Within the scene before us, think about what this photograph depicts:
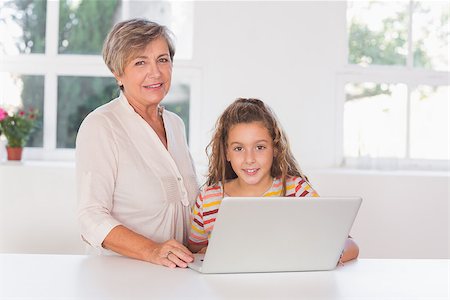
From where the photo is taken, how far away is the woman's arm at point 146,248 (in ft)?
6.61

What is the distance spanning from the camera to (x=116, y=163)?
2.33 m

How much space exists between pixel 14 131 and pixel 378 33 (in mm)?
2357

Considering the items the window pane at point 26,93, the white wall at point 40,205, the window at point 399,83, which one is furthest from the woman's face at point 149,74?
the window at point 399,83

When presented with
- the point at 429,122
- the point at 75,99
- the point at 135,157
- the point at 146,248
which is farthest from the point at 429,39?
the point at 146,248

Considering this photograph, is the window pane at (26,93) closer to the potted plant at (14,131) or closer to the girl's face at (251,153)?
the potted plant at (14,131)

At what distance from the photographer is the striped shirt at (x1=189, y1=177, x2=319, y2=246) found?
240 cm

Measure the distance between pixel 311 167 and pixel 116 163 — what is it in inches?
89.7

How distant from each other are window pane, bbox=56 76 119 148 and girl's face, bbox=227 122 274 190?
2.30 meters

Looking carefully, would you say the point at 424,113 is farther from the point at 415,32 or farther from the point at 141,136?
the point at 141,136

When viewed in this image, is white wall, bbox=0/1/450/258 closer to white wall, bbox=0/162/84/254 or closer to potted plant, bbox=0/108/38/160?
white wall, bbox=0/162/84/254

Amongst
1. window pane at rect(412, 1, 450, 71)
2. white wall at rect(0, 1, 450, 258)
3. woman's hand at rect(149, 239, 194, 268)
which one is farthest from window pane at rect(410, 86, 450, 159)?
woman's hand at rect(149, 239, 194, 268)

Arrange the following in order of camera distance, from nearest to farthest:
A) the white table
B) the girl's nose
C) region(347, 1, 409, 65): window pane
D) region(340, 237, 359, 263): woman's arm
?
the white table, region(340, 237, 359, 263): woman's arm, the girl's nose, region(347, 1, 409, 65): window pane

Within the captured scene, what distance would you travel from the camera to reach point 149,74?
245 cm

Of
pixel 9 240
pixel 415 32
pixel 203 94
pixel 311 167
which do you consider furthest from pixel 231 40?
pixel 9 240
